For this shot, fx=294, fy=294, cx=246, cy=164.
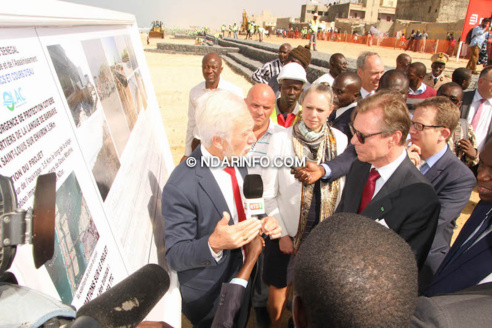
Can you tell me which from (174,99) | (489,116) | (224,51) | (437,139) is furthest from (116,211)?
(224,51)

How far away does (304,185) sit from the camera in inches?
96.9

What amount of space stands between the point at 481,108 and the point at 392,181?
3406 millimetres

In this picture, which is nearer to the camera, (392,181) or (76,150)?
(76,150)

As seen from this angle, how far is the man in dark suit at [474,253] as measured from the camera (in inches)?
65.1

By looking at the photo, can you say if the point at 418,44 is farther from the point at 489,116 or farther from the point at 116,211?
the point at 116,211

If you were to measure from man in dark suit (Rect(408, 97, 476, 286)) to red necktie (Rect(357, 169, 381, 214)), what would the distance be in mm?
524

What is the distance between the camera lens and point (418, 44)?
24625 mm

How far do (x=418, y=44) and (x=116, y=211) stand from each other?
96.9ft

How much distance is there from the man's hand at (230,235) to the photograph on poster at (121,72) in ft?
3.23

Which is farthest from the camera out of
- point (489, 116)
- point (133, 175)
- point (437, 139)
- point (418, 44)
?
point (418, 44)

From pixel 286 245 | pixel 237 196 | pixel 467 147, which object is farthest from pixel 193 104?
pixel 467 147

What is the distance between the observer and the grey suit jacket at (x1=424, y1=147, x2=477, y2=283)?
2279 mm

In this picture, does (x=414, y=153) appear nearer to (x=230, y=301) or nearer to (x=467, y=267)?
(x=467, y=267)

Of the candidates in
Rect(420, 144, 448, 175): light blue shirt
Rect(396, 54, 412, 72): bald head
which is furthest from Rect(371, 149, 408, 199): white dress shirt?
Rect(396, 54, 412, 72): bald head
